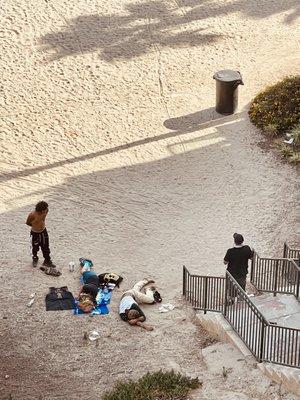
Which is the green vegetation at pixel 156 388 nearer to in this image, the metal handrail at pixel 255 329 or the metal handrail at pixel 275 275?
the metal handrail at pixel 255 329

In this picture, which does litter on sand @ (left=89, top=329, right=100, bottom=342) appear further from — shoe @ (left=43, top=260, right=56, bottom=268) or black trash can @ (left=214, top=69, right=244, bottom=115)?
black trash can @ (left=214, top=69, right=244, bottom=115)

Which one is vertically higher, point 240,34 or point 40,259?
point 240,34

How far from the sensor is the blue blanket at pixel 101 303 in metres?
17.3

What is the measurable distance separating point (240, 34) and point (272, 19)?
139 centimetres

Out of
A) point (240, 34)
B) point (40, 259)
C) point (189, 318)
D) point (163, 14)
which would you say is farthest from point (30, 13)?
point (189, 318)

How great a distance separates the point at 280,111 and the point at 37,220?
28.5 ft

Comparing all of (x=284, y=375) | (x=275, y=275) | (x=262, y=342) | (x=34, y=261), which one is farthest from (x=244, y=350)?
(x=34, y=261)

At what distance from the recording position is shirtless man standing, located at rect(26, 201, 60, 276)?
59.3 feet

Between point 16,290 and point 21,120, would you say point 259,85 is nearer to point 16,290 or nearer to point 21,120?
point 21,120

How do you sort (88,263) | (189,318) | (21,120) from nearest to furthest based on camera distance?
→ (189,318), (88,263), (21,120)

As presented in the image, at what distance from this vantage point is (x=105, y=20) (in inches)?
1088

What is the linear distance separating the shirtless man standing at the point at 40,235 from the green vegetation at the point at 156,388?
404 cm

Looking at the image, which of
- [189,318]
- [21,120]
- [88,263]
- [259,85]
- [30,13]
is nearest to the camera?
[189,318]

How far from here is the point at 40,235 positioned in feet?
60.0
